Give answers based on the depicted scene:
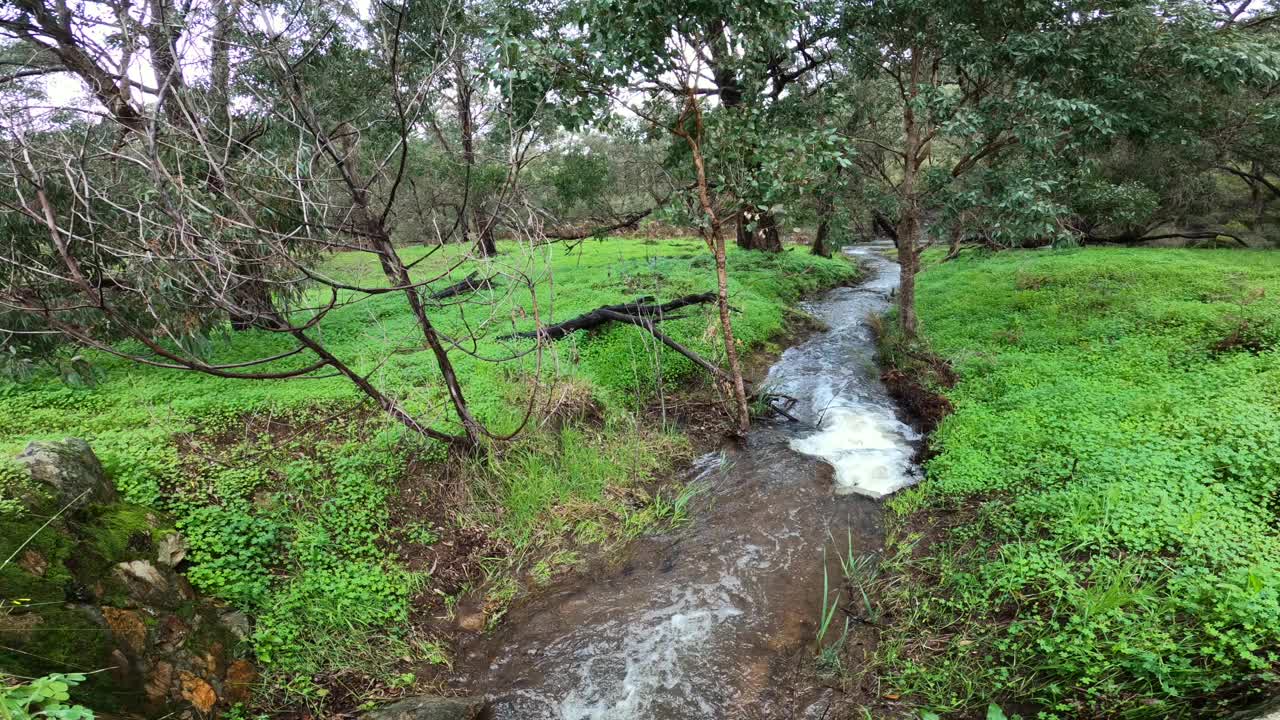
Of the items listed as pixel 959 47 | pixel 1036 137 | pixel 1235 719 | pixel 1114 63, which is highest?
pixel 959 47

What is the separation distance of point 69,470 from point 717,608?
522 cm

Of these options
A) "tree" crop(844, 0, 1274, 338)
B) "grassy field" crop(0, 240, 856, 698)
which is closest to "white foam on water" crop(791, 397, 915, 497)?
"grassy field" crop(0, 240, 856, 698)

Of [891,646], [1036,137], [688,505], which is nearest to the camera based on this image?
[891,646]

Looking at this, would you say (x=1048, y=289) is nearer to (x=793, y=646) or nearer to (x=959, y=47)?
(x=959, y=47)

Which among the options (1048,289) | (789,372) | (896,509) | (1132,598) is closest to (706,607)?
(896,509)

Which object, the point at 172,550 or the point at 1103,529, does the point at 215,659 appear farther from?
the point at 1103,529

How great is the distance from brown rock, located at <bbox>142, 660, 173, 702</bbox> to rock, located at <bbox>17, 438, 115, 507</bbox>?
4.55 feet

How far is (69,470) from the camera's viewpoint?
425 cm

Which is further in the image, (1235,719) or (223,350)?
(223,350)

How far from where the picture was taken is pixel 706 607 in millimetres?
5113

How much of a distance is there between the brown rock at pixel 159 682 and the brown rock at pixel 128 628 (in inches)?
6.1

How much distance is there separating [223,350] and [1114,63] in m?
14.0

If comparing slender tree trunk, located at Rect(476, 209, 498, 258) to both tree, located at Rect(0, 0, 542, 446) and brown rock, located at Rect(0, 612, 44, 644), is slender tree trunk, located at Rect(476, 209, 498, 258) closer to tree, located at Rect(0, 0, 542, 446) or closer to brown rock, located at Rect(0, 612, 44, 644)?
tree, located at Rect(0, 0, 542, 446)

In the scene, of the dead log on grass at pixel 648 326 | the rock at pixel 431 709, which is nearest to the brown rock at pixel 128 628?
the rock at pixel 431 709
